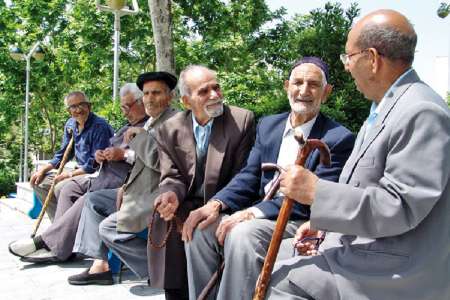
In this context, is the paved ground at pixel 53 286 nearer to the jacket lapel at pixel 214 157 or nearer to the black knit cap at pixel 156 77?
the jacket lapel at pixel 214 157

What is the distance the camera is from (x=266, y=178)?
3221 millimetres

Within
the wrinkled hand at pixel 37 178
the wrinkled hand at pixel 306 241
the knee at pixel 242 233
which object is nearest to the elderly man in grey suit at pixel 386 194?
the wrinkled hand at pixel 306 241

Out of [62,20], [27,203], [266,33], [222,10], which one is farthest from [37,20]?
[27,203]

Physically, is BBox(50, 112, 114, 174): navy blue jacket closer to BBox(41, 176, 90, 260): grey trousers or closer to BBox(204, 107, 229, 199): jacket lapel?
BBox(41, 176, 90, 260): grey trousers

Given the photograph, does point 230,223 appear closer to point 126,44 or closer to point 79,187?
point 79,187

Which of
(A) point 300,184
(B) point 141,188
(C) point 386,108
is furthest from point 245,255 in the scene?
(B) point 141,188

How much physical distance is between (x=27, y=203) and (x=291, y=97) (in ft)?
27.6

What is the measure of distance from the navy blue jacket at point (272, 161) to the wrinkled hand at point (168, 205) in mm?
369

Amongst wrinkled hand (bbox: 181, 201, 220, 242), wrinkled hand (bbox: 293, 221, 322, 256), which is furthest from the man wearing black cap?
wrinkled hand (bbox: 293, 221, 322, 256)

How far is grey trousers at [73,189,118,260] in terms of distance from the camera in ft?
15.1

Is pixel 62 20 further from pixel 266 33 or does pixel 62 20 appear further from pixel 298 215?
pixel 298 215

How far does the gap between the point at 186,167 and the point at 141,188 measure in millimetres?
643

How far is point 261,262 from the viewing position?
2627 millimetres

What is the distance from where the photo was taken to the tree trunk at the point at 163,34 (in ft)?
21.8
